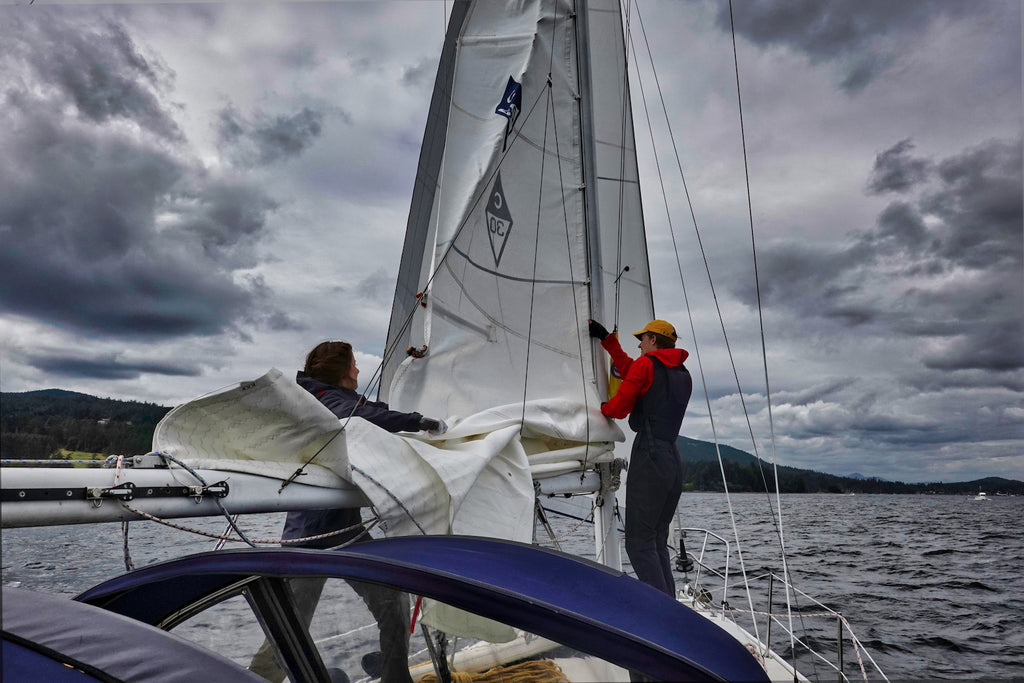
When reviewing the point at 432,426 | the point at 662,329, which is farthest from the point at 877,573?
the point at 432,426

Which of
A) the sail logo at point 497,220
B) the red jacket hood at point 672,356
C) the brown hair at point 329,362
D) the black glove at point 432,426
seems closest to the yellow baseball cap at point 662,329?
the red jacket hood at point 672,356

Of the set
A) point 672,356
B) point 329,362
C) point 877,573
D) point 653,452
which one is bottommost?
point 877,573

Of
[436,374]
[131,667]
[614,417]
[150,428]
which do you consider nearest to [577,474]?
[614,417]

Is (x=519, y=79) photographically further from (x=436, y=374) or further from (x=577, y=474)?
(x=577, y=474)

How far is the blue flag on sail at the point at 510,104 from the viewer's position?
289cm

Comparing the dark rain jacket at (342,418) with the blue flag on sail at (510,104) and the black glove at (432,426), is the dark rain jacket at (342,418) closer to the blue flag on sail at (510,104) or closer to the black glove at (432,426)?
the black glove at (432,426)

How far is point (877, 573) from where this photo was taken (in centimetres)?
1200

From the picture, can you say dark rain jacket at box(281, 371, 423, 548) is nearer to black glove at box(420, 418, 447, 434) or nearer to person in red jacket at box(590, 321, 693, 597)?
black glove at box(420, 418, 447, 434)

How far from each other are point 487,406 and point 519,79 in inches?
61.5

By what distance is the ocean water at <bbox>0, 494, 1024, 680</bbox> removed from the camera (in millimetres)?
2232

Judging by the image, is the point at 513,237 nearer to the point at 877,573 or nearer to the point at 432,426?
the point at 432,426

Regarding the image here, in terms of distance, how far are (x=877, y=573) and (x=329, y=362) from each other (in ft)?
43.6

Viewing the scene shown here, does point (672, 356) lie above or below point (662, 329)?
below

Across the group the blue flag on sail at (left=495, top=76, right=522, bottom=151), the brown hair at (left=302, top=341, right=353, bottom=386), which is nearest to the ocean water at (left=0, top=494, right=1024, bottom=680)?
the brown hair at (left=302, top=341, right=353, bottom=386)
